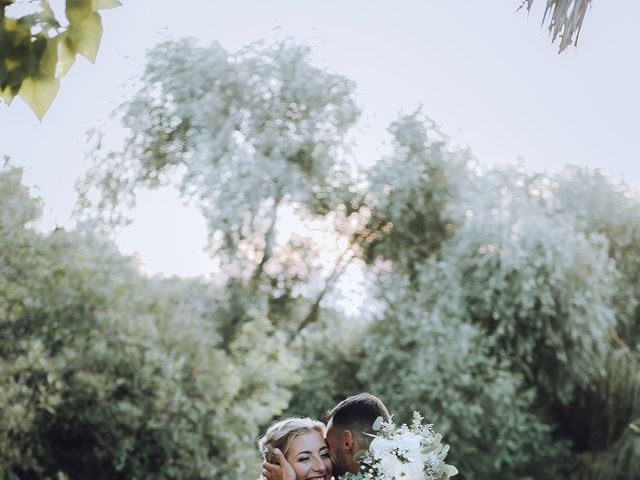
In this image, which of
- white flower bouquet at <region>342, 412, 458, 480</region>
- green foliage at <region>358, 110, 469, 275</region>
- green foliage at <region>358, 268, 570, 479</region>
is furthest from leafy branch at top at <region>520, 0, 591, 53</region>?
green foliage at <region>358, 110, 469, 275</region>

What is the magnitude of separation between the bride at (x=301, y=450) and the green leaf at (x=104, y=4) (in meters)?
1.72

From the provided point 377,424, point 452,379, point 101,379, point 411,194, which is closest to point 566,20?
point 377,424

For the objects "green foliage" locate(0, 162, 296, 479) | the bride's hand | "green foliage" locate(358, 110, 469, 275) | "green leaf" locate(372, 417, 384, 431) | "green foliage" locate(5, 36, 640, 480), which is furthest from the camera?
"green foliage" locate(358, 110, 469, 275)

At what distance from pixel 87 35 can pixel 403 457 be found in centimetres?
156

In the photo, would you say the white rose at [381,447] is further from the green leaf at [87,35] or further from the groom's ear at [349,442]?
the green leaf at [87,35]

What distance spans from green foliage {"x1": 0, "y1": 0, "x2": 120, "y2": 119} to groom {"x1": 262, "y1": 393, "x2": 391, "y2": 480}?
1578 mm

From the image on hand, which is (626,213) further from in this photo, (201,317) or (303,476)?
(303,476)

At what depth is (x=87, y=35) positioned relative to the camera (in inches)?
75.5

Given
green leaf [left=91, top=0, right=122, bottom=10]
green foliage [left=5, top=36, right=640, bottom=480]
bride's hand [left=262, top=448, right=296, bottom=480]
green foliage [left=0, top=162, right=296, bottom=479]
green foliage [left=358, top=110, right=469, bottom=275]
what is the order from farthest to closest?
1. green foliage [left=358, top=110, right=469, bottom=275]
2. green foliage [left=5, top=36, right=640, bottom=480]
3. green foliage [left=0, top=162, right=296, bottom=479]
4. bride's hand [left=262, top=448, right=296, bottom=480]
5. green leaf [left=91, top=0, right=122, bottom=10]

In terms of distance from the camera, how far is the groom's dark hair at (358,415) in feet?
10.2

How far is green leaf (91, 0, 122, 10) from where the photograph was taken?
1862 millimetres

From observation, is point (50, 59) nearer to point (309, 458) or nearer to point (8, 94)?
point (8, 94)

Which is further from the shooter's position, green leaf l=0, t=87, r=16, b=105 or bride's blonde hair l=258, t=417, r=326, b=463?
bride's blonde hair l=258, t=417, r=326, b=463

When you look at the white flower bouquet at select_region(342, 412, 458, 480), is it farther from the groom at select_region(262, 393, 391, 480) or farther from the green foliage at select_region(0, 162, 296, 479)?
the green foliage at select_region(0, 162, 296, 479)
